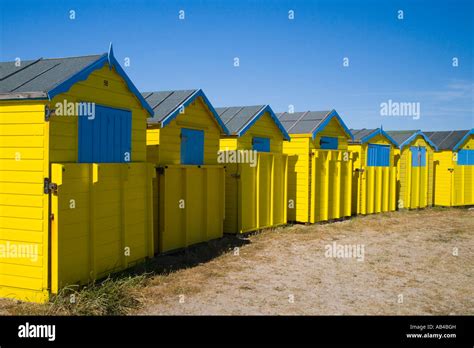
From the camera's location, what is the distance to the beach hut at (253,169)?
12922mm

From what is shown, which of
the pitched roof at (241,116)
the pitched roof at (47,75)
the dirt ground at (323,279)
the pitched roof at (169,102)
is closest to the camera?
the pitched roof at (47,75)

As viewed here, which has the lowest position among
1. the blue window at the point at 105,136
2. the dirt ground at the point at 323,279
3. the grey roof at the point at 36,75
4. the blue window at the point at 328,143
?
the dirt ground at the point at 323,279

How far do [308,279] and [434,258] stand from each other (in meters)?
3.96

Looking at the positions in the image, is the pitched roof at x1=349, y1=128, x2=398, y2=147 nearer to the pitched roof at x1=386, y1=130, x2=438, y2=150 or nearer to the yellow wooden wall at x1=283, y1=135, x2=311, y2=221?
the pitched roof at x1=386, y1=130, x2=438, y2=150

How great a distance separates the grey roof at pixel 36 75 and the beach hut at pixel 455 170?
65.2ft

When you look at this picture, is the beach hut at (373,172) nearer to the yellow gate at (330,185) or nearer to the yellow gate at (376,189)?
the yellow gate at (376,189)

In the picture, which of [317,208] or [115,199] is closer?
[115,199]

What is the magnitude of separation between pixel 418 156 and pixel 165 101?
1470 cm

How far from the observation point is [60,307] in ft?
20.5

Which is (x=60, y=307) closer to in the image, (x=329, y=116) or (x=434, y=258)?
(x=434, y=258)

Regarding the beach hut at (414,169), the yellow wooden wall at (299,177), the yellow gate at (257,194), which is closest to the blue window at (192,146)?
the yellow gate at (257,194)

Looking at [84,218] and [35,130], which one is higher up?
[35,130]

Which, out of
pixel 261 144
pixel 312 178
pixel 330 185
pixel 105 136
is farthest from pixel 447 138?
pixel 105 136

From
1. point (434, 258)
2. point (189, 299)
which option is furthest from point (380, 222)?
point (189, 299)
